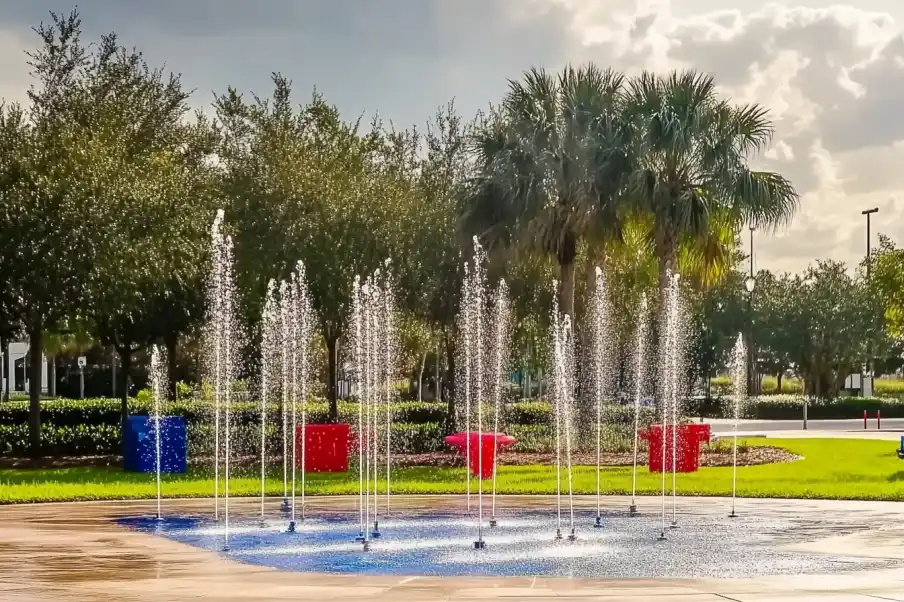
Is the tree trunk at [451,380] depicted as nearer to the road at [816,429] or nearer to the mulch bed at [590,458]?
the mulch bed at [590,458]

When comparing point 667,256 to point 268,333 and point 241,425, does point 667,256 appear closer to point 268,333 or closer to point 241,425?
point 268,333

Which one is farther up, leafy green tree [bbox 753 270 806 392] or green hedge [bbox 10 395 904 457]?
leafy green tree [bbox 753 270 806 392]

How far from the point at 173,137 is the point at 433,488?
1504 cm

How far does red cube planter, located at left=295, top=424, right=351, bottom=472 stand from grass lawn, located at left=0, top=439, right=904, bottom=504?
0.39 metres

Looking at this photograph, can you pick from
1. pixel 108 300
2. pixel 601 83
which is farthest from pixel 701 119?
pixel 108 300

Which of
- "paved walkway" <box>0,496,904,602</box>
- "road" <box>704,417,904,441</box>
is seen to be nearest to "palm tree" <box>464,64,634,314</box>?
"road" <box>704,417,904,441</box>

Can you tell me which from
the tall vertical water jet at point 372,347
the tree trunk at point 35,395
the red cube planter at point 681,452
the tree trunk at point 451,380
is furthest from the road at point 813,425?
the tree trunk at point 35,395

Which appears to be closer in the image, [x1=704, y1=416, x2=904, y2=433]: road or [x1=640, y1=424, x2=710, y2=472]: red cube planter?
[x1=640, y1=424, x2=710, y2=472]: red cube planter

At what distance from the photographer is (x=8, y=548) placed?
1308cm

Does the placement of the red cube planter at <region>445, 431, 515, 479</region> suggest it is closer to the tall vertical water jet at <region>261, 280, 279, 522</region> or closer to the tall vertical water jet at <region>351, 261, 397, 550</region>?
the tall vertical water jet at <region>351, 261, 397, 550</region>

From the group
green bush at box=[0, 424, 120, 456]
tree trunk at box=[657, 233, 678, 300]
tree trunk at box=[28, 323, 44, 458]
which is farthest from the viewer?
green bush at box=[0, 424, 120, 456]

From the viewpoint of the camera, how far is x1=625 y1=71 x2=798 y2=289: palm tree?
27812 millimetres

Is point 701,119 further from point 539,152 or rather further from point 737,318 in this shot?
point 737,318

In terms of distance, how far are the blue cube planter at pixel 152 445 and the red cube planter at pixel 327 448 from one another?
248 centimetres
